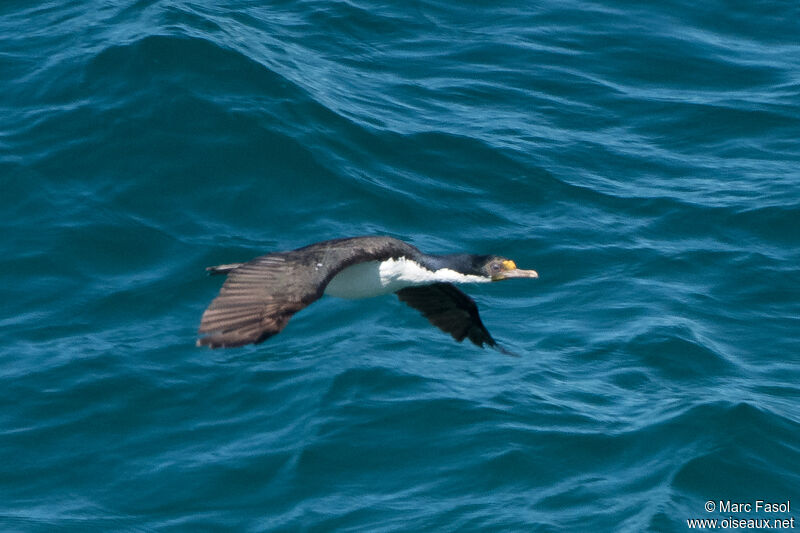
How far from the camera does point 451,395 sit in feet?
46.8

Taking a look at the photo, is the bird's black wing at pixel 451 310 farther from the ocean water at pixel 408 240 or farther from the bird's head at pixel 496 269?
the ocean water at pixel 408 240

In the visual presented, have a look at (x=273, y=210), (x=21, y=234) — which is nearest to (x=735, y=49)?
(x=273, y=210)

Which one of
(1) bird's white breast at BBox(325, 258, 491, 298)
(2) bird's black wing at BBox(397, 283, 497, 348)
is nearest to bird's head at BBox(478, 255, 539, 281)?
(1) bird's white breast at BBox(325, 258, 491, 298)

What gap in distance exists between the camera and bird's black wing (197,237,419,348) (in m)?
8.92

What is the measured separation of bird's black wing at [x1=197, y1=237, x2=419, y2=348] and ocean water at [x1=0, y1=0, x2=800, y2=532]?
12.4 feet

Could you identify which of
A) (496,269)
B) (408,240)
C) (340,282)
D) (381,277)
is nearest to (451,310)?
(496,269)

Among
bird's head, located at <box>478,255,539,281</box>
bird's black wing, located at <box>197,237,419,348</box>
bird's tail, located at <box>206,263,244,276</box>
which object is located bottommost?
bird's black wing, located at <box>197,237,419,348</box>

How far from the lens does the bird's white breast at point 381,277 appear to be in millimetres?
10969

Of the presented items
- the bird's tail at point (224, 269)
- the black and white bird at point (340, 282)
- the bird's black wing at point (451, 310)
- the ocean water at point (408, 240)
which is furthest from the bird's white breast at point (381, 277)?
the ocean water at point (408, 240)

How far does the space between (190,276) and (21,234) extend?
2.39 m

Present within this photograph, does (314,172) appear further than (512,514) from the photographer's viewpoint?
Yes

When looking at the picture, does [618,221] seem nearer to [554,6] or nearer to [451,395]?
[451,395]

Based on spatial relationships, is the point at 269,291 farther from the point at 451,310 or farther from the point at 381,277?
the point at 451,310

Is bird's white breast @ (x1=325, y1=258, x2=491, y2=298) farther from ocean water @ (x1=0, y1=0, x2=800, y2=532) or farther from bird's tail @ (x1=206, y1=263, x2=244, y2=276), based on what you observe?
ocean water @ (x1=0, y1=0, x2=800, y2=532)
